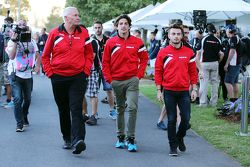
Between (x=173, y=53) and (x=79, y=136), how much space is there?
5.54 feet

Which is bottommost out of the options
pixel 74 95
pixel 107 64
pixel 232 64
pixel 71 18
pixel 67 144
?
pixel 67 144

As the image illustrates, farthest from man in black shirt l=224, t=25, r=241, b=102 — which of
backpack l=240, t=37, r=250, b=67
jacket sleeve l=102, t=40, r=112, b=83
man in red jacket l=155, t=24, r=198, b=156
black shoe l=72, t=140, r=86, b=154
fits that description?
black shoe l=72, t=140, r=86, b=154

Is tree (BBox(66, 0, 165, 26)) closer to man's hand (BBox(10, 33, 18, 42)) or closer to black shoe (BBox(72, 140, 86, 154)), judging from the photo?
man's hand (BBox(10, 33, 18, 42))

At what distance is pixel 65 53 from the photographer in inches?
287

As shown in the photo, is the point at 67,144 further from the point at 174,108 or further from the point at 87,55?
the point at 174,108

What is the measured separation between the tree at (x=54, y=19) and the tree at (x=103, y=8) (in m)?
85.7

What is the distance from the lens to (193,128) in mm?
9820

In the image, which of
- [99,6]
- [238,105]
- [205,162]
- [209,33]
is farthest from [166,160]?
[99,6]

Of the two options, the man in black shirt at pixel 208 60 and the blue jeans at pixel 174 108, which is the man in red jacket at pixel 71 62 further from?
the man in black shirt at pixel 208 60

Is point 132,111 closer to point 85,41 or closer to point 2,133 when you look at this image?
point 85,41

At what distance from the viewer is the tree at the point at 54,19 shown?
137 m

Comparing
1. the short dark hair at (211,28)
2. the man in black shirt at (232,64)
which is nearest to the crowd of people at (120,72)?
the short dark hair at (211,28)

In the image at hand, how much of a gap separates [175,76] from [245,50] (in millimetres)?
6004

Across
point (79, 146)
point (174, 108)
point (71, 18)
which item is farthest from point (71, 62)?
point (174, 108)
